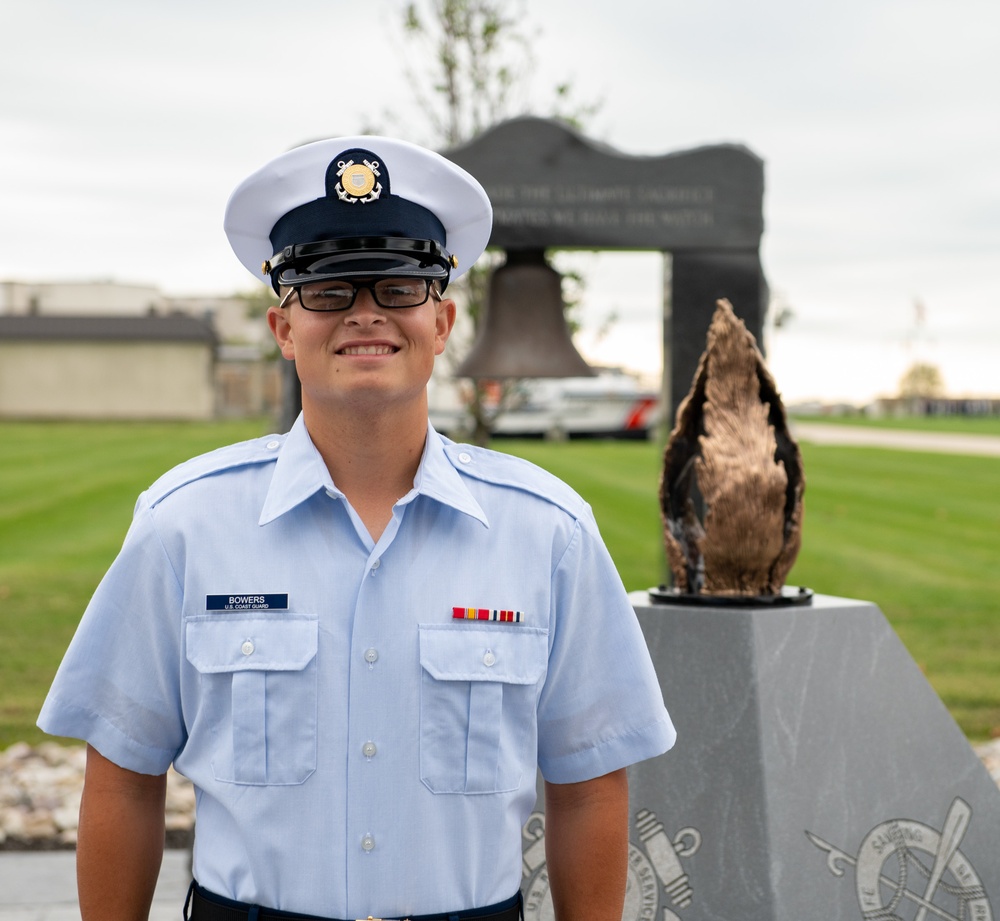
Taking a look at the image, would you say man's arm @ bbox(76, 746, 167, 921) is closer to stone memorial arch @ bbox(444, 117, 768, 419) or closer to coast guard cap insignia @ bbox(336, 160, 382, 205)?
coast guard cap insignia @ bbox(336, 160, 382, 205)

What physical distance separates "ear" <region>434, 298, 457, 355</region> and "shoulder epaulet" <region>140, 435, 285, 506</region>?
0.32 metres

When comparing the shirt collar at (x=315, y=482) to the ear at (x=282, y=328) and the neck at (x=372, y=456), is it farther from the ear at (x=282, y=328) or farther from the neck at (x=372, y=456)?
the ear at (x=282, y=328)

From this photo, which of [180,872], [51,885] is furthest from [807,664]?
[51,885]

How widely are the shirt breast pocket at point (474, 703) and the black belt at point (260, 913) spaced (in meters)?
0.18

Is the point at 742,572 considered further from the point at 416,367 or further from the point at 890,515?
the point at 890,515

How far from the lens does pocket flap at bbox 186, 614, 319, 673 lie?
1.93 metres

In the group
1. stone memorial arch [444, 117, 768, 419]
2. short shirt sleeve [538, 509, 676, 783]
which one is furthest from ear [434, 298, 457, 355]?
stone memorial arch [444, 117, 768, 419]

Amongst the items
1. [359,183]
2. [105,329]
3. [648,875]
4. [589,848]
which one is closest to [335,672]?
[589,848]

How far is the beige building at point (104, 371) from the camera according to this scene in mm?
54000

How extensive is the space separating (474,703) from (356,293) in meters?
0.66

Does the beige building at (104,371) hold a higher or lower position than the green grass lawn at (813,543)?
higher

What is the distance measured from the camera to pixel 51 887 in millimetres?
4770

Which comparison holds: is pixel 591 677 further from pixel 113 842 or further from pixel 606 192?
pixel 606 192

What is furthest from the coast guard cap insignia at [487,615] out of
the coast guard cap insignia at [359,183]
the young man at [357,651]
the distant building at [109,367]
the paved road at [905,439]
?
the distant building at [109,367]
